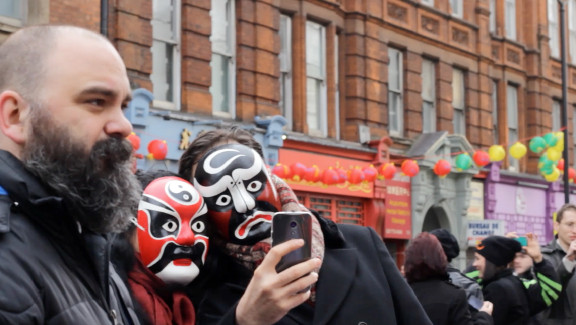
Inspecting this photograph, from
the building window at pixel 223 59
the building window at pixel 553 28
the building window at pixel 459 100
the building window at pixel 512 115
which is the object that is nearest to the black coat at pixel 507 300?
the building window at pixel 223 59

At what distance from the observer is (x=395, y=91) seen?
69.3ft

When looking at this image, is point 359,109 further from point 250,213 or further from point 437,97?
point 250,213

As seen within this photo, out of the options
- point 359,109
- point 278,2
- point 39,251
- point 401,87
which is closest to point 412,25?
point 401,87

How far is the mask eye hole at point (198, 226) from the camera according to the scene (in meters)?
3.12

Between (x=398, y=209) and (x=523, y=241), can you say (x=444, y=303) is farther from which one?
(x=398, y=209)

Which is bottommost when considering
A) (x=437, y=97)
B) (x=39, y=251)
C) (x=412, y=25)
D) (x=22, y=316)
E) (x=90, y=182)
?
(x=22, y=316)

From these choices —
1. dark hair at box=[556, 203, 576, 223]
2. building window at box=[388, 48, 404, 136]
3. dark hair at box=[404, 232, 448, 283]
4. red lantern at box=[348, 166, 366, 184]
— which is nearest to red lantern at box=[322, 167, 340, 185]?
red lantern at box=[348, 166, 366, 184]

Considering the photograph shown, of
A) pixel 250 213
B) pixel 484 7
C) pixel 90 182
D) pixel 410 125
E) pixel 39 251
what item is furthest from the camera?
pixel 484 7

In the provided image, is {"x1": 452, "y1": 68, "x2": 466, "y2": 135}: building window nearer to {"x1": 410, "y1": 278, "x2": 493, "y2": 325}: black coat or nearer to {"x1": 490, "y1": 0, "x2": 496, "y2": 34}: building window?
{"x1": 490, "y1": 0, "x2": 496, "y2": 34}: building window

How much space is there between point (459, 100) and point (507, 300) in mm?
17225

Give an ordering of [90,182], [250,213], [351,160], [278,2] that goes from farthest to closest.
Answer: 1. [351,160]
2. [278,2]
3. [250,213]
4. [90,182]

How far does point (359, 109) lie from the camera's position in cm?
1945

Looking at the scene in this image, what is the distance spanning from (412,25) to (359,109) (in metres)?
3.31

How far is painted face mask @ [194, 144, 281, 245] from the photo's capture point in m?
3.03
